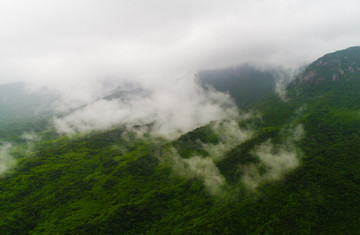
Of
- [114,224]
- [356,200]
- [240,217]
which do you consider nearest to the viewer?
[356,200]

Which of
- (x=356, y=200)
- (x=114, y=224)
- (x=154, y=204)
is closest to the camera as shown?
(x=356, y=200)

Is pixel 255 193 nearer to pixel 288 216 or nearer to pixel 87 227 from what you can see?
pixel 288 216

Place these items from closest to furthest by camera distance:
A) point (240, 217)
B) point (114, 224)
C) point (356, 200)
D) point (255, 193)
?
point (356, 200)
point (240, 217)
point (114, 224)
point (255, 193)

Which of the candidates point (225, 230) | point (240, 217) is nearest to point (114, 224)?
point (225, 230)

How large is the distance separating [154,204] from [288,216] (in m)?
110

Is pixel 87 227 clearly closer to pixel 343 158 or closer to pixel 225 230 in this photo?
pixel 225 230

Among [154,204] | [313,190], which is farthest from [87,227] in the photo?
[313,190]

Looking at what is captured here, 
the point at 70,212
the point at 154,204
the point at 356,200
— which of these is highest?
the point at 70,212

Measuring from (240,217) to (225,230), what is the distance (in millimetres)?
16275

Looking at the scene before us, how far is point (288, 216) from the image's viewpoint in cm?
14525

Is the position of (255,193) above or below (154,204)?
Result: below

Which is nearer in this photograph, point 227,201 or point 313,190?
point 313,190

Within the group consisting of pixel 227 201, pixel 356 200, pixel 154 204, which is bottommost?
pixel 356 200

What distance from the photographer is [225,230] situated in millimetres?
144000
